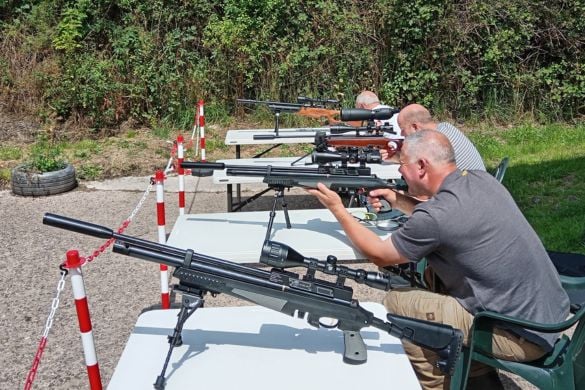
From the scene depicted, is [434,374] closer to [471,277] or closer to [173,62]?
[471,277]

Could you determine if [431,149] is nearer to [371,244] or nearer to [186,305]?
[371,244]

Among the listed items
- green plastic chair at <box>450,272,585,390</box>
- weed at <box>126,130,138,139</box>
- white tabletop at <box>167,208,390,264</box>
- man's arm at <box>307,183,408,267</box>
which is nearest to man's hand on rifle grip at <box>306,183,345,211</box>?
man's arm at <box>307,183,408,267</box>

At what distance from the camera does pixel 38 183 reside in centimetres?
788

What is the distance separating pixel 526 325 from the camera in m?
2.65

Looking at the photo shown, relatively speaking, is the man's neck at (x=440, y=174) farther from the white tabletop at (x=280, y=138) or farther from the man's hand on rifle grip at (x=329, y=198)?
the white tabletop at (x=280, y=138)

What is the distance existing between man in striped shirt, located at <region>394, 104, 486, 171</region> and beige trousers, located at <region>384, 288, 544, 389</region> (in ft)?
4.71

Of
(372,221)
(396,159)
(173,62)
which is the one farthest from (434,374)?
(173,62)

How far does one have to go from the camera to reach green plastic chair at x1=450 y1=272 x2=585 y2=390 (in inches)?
105

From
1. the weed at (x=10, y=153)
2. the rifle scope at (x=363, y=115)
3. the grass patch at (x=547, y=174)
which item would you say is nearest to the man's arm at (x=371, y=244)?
the rifle scope at (x=363, y=115)

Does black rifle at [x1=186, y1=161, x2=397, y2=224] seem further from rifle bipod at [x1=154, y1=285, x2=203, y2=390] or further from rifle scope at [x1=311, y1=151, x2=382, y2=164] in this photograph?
rifle bipod at [x1=154, y1=285, x2=203, y2=390]

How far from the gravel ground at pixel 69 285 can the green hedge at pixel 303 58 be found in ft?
12.4

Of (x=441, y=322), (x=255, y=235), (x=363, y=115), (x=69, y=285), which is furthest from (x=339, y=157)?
(x=69, y=285)

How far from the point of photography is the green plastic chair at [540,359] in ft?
8.71

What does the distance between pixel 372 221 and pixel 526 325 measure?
6.01 feet
